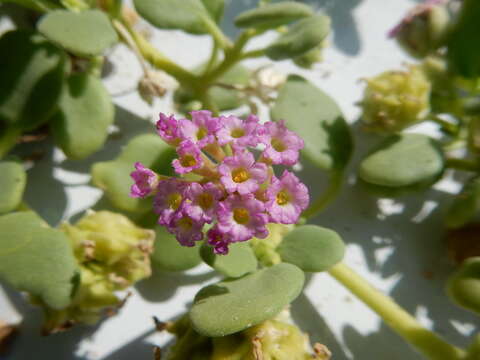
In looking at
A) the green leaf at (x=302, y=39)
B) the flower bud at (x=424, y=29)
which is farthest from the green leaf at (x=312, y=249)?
the flower bud at (x=424, y=29)

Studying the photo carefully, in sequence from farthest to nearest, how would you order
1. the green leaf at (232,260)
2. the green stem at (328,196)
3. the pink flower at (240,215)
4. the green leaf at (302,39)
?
the green stem at (328,196) → the green leaf at (302,39) → the green leaf at (232,260) → the pink flower at (240,215)

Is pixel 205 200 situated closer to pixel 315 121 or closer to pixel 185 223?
pixel 185 223

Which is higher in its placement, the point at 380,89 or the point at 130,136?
the point at 380,89

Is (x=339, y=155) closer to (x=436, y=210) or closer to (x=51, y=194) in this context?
(x=436, y=210)

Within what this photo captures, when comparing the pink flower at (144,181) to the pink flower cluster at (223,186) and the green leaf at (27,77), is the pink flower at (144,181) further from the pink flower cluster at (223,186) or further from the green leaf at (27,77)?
the green leaf at (27,77)

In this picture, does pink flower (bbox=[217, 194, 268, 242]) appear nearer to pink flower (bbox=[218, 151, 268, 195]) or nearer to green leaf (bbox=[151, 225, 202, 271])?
pink flower (bbox=[218, 151, 268, 195])

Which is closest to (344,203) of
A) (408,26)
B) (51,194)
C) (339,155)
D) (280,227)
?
(339,155)

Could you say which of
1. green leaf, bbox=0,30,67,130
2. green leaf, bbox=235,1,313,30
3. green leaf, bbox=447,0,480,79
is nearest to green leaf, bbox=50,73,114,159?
green leaf, bbox=0,30,67,130
